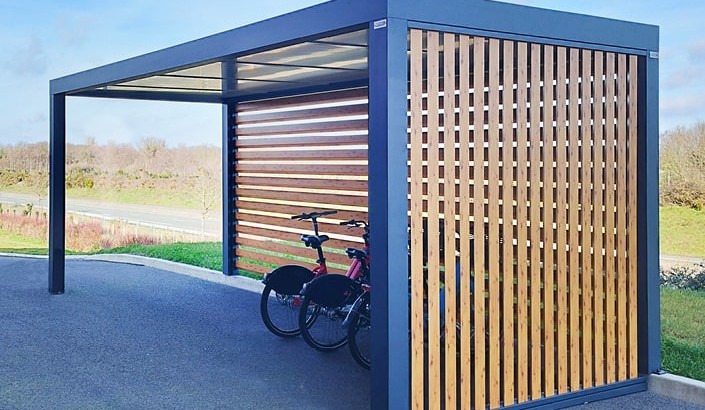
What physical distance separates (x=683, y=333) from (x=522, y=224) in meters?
3.60

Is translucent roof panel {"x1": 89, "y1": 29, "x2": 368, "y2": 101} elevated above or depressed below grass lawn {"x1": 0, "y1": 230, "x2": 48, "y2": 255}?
above

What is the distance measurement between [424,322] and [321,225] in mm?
4365

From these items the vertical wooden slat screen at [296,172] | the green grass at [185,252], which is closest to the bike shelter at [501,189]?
the vertical wooden slat screen at [296,172]

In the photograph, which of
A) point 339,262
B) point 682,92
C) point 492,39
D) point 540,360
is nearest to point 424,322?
point 540,360

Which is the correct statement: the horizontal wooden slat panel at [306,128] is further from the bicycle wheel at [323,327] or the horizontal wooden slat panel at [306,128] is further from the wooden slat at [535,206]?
the wooden slat at [535,206]

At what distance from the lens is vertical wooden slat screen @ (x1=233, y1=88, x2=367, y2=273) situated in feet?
27.2

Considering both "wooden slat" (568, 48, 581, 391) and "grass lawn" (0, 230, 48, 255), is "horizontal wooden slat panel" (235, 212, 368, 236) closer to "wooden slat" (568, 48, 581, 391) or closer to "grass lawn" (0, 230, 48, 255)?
"wooden slat" (568, 48, 581, 391)

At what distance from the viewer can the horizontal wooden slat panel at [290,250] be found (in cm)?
839

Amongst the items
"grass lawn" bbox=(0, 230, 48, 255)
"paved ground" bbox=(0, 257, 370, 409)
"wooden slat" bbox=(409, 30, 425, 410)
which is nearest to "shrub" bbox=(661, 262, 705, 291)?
"paved ground" bbox=(0, 257, 370, 409)

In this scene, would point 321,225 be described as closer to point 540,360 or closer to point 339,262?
point 339,262

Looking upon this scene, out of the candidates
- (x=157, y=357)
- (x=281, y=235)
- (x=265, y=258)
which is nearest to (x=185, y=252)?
(x=265, y=258)

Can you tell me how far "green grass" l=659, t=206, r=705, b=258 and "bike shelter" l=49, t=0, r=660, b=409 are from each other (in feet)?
11.4

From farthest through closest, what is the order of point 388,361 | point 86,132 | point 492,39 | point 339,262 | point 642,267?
point 86,132
point 339,262
point 642,267
point 492,39
point 388,361

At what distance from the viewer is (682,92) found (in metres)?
8.73
